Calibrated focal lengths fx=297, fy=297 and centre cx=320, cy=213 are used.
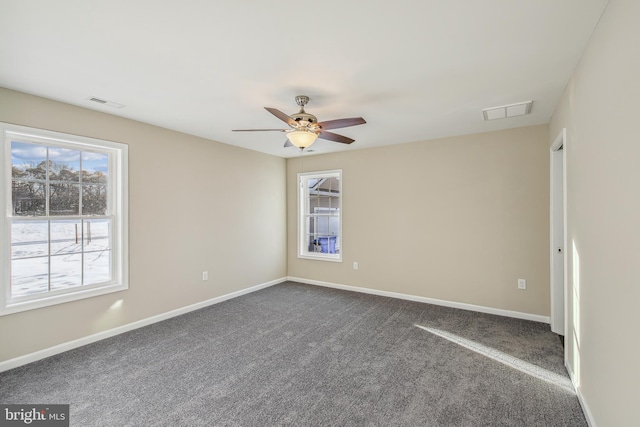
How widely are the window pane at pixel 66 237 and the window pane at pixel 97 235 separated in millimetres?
66

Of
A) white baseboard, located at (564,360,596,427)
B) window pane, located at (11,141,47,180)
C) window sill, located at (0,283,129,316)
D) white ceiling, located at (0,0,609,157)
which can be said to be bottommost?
white baseboard, located at (564,360,596,427)

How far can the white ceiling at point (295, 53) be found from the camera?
1681 millimetres

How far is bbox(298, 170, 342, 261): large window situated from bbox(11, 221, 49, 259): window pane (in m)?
3.75

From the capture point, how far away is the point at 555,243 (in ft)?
11.5

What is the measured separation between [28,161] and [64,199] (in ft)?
1.47

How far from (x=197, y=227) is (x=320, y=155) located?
2.54 metres

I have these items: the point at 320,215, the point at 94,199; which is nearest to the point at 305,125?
the point at 94,199

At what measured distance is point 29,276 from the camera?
2869 millimetres

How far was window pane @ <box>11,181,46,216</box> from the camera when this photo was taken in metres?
2.77

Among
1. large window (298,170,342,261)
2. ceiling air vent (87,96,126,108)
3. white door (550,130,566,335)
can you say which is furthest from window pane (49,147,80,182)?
white door (550,130,566,335)

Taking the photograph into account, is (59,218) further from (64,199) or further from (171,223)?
(171,223)

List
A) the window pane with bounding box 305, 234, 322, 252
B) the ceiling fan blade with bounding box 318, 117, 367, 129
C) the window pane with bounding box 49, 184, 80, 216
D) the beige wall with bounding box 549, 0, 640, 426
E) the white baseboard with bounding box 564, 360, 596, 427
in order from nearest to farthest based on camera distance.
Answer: the beige wall with bounding box 549, 0, 640, 426 → the white baseboard with bounding box 564, 360, 596, 427 → the ceiling fan blade with bounding box 318, 117, 367, 129 → the window pane with bounding box 49, 184, 80, 216 → the window pane with bounding box 305, 234, 322, 252

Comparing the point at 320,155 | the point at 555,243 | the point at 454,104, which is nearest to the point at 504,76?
the point at 454,104

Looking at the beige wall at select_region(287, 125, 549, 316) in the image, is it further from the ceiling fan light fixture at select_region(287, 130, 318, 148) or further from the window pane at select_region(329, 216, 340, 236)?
the ceiling fan light fixture at select_region(287, 130, 318, 148)
